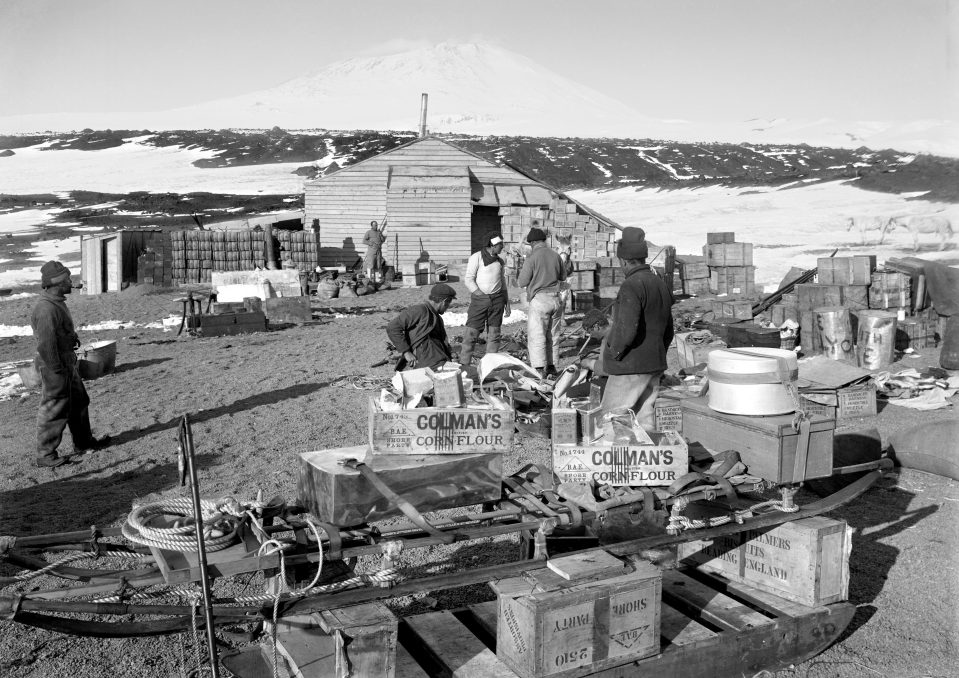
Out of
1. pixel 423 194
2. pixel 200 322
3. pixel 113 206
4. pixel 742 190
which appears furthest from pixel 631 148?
pixel 200 322

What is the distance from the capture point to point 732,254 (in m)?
19.9

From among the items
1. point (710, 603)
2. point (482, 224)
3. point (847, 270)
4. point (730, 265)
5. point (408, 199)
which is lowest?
point (710, 603)

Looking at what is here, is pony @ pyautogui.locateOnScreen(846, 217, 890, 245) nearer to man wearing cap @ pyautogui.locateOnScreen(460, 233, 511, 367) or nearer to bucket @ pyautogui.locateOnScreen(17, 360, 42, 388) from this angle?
man wearing cap @ pyautogui.locateOnScreen(460, 233, 511, 367)

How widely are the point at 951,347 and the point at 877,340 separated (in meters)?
0.91

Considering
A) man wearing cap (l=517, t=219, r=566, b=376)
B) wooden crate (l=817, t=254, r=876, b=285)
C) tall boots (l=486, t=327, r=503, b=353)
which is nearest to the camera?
man wearing cap (l=517, t=219, r=566, b=376)

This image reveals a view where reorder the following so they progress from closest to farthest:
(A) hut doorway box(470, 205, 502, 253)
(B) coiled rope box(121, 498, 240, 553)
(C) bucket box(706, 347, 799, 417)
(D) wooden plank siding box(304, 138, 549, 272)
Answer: (B) coiled rope box(121, 498, 240, 553) < (C) bucket box(706, 347, 799, 417) < (D) wooden plank siding box(304, 138, 549, 272) < (A) hut doorway box(470, 205, 502, 253)

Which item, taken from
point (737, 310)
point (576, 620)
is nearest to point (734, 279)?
point (737, 310)

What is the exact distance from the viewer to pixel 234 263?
25750 mm

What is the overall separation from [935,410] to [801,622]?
6615mm

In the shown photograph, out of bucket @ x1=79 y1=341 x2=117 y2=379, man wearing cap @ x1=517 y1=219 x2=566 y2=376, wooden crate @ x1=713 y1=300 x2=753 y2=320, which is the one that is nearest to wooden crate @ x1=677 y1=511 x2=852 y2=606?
Answer: man wearing cap @ x1=517 y1=219 x2=566 y2=376

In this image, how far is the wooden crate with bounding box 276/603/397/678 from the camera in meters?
3.89

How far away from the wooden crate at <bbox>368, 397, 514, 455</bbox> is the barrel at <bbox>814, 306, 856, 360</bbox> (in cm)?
881

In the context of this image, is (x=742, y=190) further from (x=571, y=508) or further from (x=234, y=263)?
(x=571, y=508)

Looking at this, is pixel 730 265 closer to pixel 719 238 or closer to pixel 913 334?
pixel 719 238
